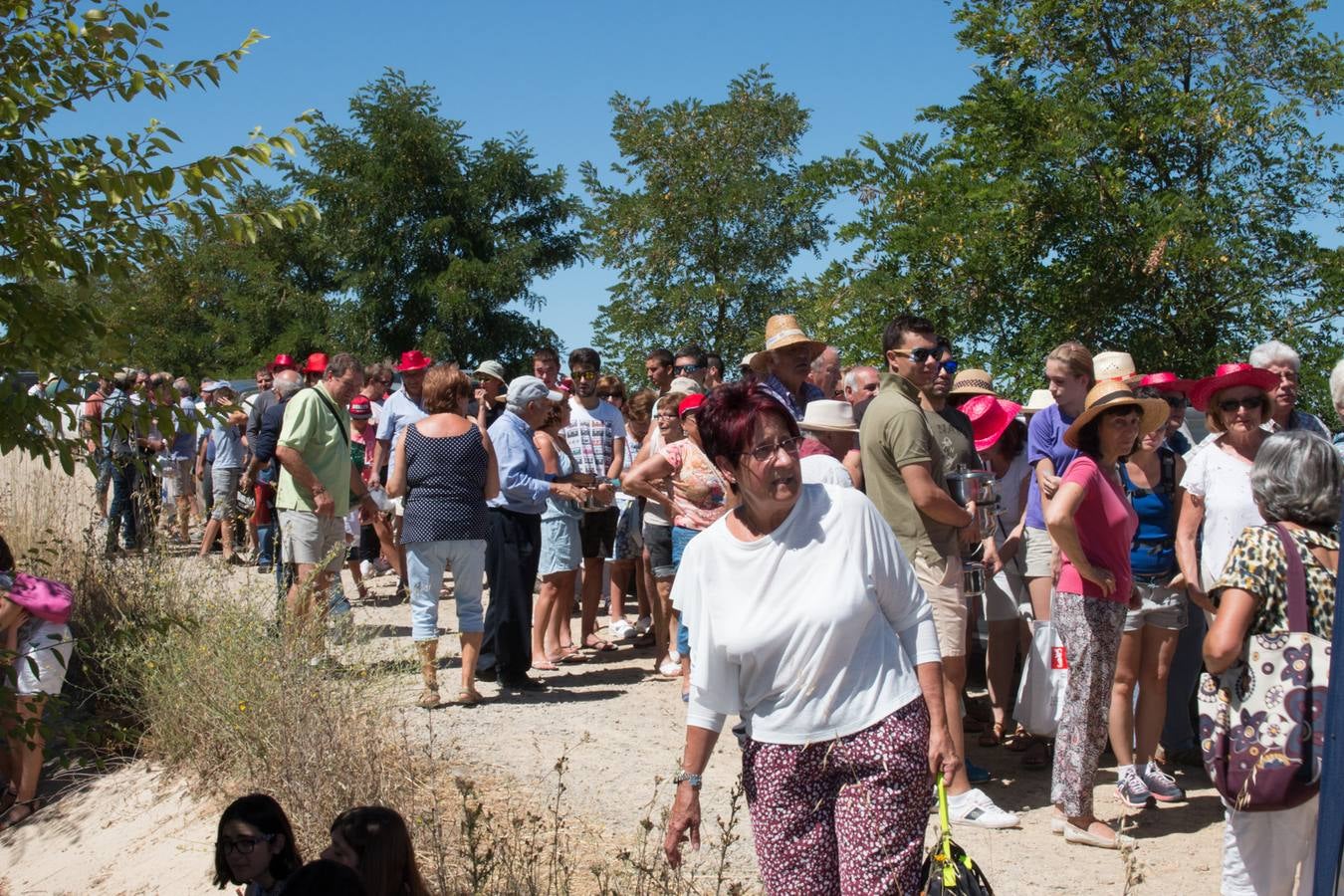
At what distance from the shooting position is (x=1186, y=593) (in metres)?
6.09

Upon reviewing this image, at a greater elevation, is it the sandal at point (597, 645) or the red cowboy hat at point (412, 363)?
the red cowboy hat at point (412, 363)

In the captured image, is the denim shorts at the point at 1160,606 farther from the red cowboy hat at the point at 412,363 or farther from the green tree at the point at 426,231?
the green tree at the point at 426,231

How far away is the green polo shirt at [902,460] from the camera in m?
5.34

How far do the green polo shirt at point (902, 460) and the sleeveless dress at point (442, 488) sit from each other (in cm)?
274

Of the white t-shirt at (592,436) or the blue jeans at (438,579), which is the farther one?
the white t-shirt at (592,436)

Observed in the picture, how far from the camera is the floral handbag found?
3.54 m

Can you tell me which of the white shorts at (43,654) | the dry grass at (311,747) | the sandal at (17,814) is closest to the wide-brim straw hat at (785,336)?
the dry grass at (311,747)

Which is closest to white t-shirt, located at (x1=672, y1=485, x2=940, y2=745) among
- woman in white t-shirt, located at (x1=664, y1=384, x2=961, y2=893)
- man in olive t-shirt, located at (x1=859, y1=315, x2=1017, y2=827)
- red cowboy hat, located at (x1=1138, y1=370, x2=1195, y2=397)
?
woman in white t-shirt, located at (x1=664, y1=384, x2=961, y2=893)

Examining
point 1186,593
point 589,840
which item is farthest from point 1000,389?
point 589,840

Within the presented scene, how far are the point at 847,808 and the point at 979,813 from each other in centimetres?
254

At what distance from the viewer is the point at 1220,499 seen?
574cm

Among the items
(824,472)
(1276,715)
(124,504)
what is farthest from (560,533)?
(124,504)

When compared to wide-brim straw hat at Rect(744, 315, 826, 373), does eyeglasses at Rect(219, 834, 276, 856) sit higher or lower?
lower

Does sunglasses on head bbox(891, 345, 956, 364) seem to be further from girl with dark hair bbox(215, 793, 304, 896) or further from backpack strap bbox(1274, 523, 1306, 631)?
girl with dark hair bbox(215, 793, 304, 896)
